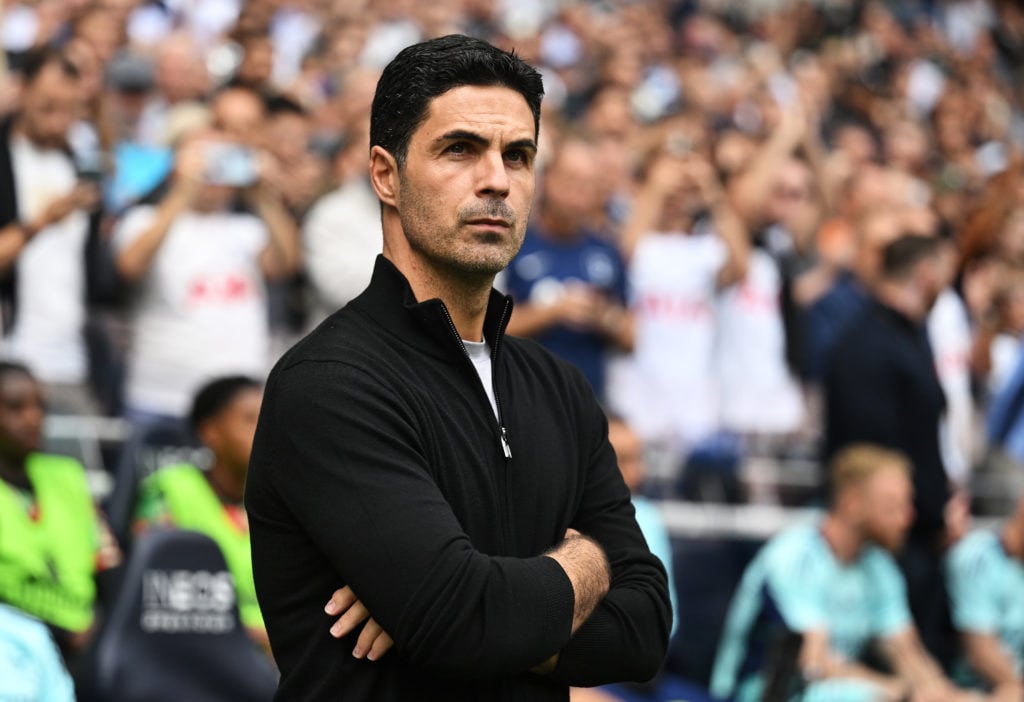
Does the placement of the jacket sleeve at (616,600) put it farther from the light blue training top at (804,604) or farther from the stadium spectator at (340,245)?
the stadium spectator at (340,245)

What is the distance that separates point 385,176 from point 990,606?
16.3 ft

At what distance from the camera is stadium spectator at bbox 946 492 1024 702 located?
21.7 ft

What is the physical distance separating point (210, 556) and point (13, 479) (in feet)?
4.18

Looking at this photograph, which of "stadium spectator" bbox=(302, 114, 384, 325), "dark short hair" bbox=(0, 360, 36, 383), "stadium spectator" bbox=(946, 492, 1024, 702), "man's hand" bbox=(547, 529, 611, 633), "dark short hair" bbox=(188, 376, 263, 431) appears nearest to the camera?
"man's hand" bbox=(547, 529, 611, 633)

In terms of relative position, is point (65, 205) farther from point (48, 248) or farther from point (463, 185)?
point (463, 185)

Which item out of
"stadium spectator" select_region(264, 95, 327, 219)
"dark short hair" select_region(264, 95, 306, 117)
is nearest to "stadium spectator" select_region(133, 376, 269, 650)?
"stadium spectator" select_region(264, 95, 327, 219)

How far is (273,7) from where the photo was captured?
10992 millimetres

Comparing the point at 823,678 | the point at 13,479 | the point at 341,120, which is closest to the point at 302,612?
the point at 13,479

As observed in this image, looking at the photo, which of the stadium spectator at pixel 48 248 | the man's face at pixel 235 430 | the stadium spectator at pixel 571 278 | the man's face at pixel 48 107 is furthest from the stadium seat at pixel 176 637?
the man's face at pixel 48 107

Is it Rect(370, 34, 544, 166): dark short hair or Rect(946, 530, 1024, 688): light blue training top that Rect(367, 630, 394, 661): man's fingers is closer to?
Rect(370, 34, 544, 166): dark short hair

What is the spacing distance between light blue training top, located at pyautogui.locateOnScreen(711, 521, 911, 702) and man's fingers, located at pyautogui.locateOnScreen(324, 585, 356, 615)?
3.57 meters

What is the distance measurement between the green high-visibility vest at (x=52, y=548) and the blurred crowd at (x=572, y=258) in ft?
2.52

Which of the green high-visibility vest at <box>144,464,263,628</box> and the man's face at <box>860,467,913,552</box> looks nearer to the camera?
the green high-visibility vest at <box>144,464,263,628</box>

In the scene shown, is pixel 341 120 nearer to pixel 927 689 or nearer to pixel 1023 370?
pixel 1023 370
